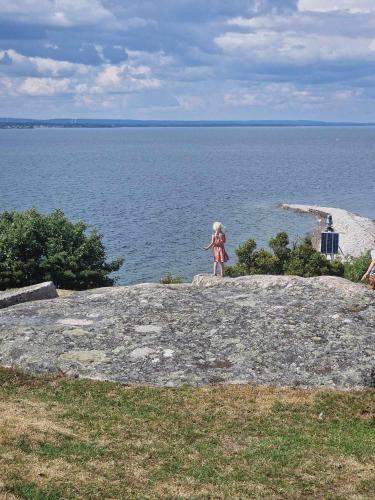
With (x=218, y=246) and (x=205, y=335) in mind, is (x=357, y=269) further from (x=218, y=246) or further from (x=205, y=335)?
(x=205, y=335)

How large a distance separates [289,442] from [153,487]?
2785 mm

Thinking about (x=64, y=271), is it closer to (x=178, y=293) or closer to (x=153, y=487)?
(x=178, y=293)

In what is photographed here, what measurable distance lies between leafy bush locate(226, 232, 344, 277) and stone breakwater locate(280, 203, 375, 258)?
23.5 meters

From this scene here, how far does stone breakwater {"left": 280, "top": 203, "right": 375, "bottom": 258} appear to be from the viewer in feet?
202

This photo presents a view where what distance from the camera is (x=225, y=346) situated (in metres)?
15.0

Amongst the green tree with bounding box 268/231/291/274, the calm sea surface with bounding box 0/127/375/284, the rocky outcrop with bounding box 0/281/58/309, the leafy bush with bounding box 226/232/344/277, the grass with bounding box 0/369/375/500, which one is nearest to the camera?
the grass with bounding box 0/369/375/500

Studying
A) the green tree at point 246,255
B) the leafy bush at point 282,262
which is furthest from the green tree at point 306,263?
the green tree at point 246,255

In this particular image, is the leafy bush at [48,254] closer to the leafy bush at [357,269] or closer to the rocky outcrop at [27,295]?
the rocky outcrop at [27,295]

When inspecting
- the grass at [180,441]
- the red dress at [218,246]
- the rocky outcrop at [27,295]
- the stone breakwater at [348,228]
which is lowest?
the stone breakwater at [348,228]

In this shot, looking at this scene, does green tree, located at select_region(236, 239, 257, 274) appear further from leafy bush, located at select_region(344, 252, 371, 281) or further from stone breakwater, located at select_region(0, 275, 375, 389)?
stone breakwater, located at select_region(0, 275, 375, 389)

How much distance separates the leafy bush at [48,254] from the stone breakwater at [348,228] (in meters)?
28.9

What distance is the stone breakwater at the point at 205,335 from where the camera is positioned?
549 inches

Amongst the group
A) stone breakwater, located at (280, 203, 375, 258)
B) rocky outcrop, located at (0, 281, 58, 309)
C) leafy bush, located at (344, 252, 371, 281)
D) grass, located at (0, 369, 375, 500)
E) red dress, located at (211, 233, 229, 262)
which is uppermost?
red dress, located at (211, 233, 229, 262)

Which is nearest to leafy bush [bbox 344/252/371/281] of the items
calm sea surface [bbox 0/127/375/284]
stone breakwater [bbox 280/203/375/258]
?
calm sea surface [bbox 0/127/375/284]
